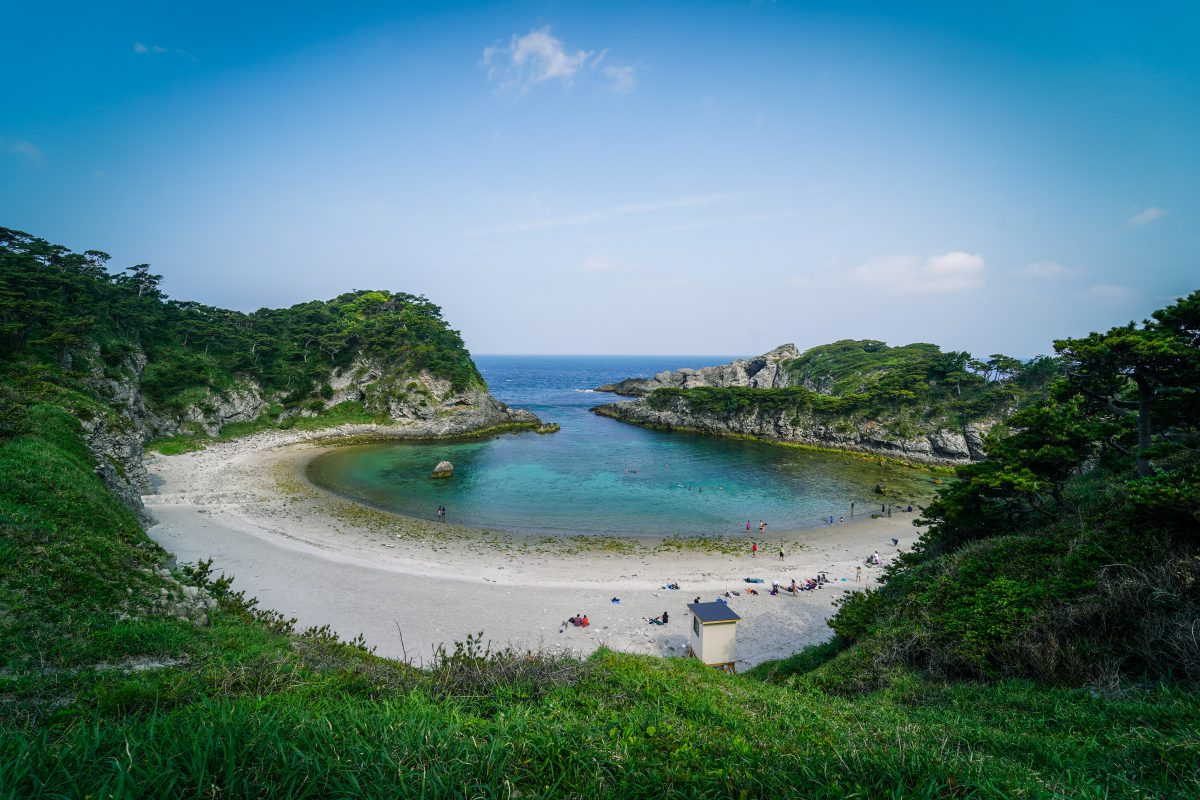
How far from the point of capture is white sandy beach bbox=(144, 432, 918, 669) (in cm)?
1647

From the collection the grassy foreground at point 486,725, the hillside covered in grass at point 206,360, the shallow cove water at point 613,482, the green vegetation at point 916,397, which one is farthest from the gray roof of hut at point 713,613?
the green vegetation at point 916,397

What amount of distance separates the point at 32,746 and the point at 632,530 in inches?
1074

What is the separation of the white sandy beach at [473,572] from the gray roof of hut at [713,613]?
2.30m

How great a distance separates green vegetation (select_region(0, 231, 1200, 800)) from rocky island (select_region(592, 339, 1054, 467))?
32.9 m

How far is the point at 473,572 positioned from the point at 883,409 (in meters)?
49.7

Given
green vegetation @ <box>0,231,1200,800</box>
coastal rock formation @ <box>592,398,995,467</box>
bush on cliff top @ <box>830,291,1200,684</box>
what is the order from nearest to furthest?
1. green vegetation @ <box>0,231,1200,800</box>
2. bush on cliff top @ <box>830,291,1200,684</box>
3. coastal rock formation @ <box>592,398,995,467</box>

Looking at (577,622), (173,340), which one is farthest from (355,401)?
(577,622)

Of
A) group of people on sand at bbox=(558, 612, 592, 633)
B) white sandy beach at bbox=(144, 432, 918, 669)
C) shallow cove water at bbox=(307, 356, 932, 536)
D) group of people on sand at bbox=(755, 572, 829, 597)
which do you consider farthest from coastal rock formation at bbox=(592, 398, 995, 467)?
group of people on sand at bbox=(558, 612, 592, 633)

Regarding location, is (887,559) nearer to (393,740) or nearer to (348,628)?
(348,628)

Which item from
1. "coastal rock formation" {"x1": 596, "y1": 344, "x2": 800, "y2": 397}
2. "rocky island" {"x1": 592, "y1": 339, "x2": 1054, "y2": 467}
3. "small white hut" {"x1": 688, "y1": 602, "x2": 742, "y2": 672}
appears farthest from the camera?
"coastal rock formation" {"x1": 596, "y1": 344, "x2": 800, "y2": 397}

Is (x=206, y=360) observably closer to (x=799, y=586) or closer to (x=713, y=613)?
(x=713, y=613)

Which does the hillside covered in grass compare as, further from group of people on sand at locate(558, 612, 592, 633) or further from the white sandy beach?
group of people on sand at locate(558, 612, 592, 633)

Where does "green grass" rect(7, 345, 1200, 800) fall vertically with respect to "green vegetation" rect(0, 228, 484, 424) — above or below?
below

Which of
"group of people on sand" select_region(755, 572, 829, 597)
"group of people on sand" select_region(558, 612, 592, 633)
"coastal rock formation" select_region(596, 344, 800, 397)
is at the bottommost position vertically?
"group of people on sand" select_region(755, 572, 829, 597)
